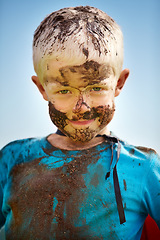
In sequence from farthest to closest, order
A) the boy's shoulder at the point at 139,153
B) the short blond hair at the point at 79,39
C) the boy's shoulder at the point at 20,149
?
the boy's shoulder at the point at 20,149 < the boy's shoulder at the point at 139,153 < the short blond hair at the point at 79,39

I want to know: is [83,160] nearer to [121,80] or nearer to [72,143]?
[72,143]

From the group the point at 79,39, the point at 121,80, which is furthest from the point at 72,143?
the point at 79,39

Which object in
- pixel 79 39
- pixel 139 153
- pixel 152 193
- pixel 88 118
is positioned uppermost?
pixel 79 39

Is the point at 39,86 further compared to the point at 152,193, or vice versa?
the point at 39,86

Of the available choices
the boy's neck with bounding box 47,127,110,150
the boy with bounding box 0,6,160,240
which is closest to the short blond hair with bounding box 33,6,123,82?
the boy with bounding box 0,6,160,240

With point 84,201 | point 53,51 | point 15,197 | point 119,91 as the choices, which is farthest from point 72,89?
point 15,197

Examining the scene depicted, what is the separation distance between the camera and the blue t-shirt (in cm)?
136

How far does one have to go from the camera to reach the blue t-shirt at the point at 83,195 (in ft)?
4.45

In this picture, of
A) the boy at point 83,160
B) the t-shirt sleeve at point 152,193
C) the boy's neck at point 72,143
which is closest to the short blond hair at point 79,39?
the boy at point 83,160

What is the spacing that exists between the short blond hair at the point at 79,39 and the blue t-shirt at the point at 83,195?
42 centimetres

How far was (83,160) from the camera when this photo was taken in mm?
1475

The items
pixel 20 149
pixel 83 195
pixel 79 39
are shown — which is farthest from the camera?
pixel 20 149

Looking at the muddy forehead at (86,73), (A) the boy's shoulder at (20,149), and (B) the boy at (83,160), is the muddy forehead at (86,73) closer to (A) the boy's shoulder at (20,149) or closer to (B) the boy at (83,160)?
(B) the boy at (83,160)

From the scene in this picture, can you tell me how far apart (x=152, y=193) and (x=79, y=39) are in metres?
0.76
